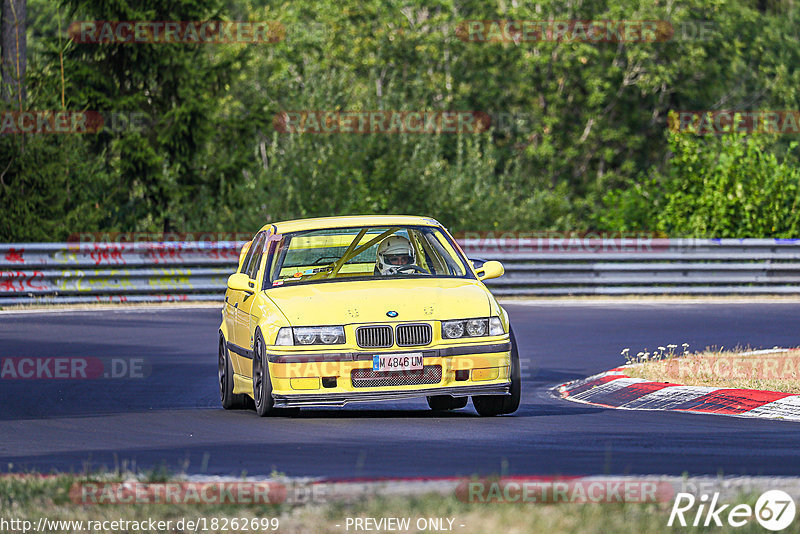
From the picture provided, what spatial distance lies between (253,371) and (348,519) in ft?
17.3

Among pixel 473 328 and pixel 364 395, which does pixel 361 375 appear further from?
pixel 473 328

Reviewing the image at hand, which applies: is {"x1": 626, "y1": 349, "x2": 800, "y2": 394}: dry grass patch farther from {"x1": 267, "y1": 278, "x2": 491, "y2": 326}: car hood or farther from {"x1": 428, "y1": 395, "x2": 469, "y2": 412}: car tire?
{"x1": 267, "y1": 278, "x2": 491, "y2": 326}: car hood

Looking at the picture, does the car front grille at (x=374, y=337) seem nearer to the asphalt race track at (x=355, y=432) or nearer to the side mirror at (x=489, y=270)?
the asphalt race track at (x=355, y=432)

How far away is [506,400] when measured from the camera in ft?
35.9

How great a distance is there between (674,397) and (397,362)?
9.59 ft

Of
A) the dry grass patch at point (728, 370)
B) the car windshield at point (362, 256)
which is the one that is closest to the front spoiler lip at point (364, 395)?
the car windshield at point (362, 256)

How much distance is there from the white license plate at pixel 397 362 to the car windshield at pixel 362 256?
112 cm

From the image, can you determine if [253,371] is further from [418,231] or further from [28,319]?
[28,319]

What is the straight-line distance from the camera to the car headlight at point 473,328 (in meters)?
10.4

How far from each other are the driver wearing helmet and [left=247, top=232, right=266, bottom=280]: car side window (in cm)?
103

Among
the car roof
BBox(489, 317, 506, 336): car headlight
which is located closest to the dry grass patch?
BBox(489, 317, 506, 336): car headlight

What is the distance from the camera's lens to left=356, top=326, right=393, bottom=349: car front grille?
10.4 m

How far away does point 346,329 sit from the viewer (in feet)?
34.0

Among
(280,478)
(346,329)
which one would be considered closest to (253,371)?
(346,329)
